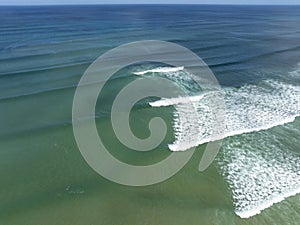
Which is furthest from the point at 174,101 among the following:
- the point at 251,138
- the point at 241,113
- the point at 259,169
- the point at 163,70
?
the point at 259,169

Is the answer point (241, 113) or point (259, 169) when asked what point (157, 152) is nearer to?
point (259, 169)

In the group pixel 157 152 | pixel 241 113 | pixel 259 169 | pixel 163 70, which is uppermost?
pixel 163 70

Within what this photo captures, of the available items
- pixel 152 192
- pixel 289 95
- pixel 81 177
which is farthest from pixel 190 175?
pixel 289 95

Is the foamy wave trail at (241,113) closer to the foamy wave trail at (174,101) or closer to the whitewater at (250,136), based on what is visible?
the whitewater at (250,136)

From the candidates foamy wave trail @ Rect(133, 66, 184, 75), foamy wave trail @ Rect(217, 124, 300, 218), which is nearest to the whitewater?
foamy wave trail @ Rect(217, 124, 300, 218)

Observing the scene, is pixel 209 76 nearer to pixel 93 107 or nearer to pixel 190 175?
pixel 93 107

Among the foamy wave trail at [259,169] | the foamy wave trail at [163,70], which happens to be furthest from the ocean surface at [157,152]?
the foamy wave trail at [163,70]

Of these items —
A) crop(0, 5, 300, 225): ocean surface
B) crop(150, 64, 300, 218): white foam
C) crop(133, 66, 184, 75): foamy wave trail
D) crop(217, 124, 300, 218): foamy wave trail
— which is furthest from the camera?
crop(133, 66, 184, 75): foamy wave trail

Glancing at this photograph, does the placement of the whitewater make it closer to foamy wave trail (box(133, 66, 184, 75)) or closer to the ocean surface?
the ocean surface
